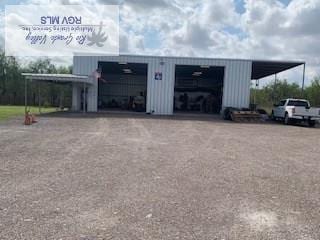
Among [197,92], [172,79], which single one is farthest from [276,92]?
[172,79]

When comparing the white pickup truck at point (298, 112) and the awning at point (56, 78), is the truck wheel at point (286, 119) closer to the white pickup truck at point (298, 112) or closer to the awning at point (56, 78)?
the white pickup truck at point (298, 112)

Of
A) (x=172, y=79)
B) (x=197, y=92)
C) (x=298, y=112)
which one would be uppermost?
(x=172, y=79)

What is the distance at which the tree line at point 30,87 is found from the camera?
41419 millimetres

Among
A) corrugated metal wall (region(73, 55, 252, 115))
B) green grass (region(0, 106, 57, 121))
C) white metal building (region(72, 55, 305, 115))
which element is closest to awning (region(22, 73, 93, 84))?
white metal building (region(72, 55, 305, 115))

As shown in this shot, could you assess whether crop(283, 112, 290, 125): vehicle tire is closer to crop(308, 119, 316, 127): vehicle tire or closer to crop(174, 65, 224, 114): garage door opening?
crop(308, 119, 316, 127): vehicle tire

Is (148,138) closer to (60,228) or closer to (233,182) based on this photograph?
(233,182)

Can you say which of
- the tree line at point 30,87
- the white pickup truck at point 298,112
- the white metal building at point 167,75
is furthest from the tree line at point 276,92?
the tree line at point 30,87

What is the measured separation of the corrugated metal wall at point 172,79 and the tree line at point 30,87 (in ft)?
45.6

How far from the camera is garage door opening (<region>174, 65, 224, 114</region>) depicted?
3731cm

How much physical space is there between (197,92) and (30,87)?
21.7 metres

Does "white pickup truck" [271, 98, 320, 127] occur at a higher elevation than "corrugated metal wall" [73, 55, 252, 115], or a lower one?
lower

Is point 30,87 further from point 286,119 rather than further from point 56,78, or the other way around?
point 286,119

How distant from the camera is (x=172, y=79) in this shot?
27672mm

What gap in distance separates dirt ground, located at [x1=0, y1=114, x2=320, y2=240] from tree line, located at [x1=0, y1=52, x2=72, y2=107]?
3076cm
